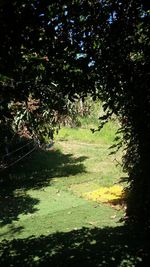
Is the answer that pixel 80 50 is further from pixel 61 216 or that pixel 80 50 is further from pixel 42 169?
pixel 42 169

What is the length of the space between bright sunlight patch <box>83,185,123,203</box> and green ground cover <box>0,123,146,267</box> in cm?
34

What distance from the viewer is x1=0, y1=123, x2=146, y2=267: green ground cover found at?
813 centimetres

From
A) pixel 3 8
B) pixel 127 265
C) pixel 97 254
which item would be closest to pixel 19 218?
pixel 97 254

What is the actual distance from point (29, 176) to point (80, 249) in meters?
13.1

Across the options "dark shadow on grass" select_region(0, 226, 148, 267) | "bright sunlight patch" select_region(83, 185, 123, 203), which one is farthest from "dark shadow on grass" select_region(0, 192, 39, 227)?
"dark shadow on grass" select_region(0, 226, 148, 267)

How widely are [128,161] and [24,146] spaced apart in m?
12.9

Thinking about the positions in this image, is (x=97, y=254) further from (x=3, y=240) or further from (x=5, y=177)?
(x=5, y=177)

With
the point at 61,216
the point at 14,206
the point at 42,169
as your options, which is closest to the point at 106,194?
the point at 61,216

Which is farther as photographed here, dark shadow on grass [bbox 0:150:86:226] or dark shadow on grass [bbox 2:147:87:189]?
dark shadow on grass [bbox 2:147:87:189]

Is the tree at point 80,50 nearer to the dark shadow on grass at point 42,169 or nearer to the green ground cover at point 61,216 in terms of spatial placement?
the green ground cover at point 61,216

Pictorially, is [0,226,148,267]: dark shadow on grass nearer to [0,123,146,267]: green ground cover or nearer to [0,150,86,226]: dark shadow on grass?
[0,123,146,267]: green ground cover

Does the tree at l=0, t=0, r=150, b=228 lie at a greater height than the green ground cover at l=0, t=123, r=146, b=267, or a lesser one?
greater

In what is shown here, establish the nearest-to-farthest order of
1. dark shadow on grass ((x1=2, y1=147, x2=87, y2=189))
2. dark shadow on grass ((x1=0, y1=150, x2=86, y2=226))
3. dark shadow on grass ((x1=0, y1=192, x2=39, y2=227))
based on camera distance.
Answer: dark shadow on grass ((x1=0, y1=192, x2=39, y2=227)) < dark shadow on grass ((x1=0, y1=150, x2=86, y2=226)) < dark shadow on grass ((x1=2, y1=147, x2=87, y2=189))

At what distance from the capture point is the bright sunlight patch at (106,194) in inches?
547
